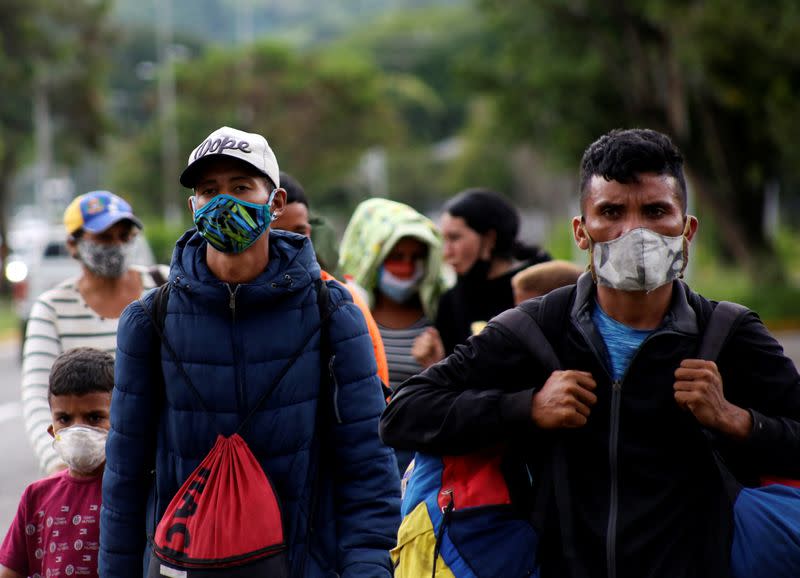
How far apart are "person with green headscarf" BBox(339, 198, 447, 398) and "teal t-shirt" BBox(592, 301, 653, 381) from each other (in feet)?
9.70

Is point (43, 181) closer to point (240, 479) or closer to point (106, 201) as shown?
point (106, 201)

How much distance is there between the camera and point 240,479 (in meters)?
3.30

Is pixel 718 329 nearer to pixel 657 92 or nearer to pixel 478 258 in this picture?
pixel 478 258

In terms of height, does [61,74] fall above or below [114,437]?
above

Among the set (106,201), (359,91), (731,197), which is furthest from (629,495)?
(359,91)

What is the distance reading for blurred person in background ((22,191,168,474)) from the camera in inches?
206

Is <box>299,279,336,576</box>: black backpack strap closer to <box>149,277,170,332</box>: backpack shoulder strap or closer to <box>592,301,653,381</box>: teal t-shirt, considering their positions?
<box>149,277,170,332</box>: backpack shoulder strap

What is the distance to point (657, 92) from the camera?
86.4ft

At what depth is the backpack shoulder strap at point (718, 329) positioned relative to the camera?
2.89 meters

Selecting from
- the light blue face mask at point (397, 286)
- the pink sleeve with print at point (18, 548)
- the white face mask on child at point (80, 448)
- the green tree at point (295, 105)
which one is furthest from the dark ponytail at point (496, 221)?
the green tree at point (295, 105)

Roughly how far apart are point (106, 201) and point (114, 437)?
90.8 inches

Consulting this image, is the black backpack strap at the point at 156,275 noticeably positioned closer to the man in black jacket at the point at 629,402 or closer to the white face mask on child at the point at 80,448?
the white face mask on child at the point at 80,448

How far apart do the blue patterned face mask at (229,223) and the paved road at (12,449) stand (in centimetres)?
563

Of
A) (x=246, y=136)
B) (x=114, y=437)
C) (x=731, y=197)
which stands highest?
(x=731, y=197)
